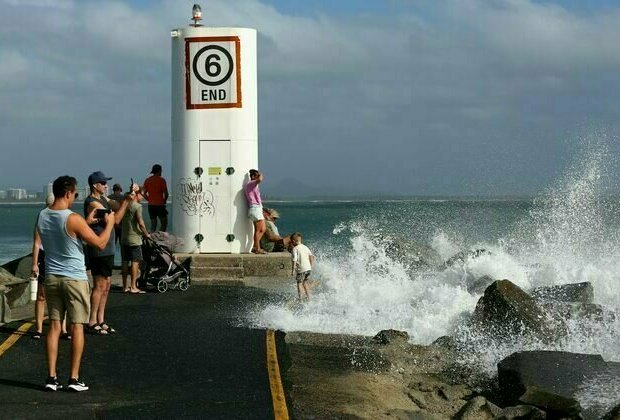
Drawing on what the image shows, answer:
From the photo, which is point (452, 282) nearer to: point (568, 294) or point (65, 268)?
point (568, 294)

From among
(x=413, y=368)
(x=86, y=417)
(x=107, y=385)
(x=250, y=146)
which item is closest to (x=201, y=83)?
(x=250, y=146)

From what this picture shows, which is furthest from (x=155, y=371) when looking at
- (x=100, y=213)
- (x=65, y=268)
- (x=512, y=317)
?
(x=512, y=317)

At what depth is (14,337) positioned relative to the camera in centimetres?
1229

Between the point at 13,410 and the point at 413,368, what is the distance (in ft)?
16.7

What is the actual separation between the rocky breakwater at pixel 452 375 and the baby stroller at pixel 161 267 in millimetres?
4757

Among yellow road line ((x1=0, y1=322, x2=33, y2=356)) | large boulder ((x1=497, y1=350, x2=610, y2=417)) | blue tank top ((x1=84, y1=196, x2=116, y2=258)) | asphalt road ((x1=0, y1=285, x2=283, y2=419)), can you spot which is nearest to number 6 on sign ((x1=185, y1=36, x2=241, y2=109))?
asphalt road ((x1=0, y1=285, x2=283, y2=419))

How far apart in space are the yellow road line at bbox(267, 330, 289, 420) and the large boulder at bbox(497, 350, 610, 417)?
2.49 meters

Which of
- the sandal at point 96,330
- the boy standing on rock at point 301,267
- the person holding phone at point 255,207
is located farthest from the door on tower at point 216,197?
the sandal at point 96,330

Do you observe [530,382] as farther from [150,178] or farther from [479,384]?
[150,178]

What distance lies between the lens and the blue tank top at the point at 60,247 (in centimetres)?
949

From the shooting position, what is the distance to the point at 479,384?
1190cm

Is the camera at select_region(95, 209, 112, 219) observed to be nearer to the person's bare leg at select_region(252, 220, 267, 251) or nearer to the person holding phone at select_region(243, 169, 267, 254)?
the person holding phone at select_region(243, 169, 267, 254)

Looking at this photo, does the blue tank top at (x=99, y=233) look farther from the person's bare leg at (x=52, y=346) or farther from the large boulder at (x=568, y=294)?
the large boulder at (x=568, y=294)

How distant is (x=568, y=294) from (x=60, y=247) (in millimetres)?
12109
